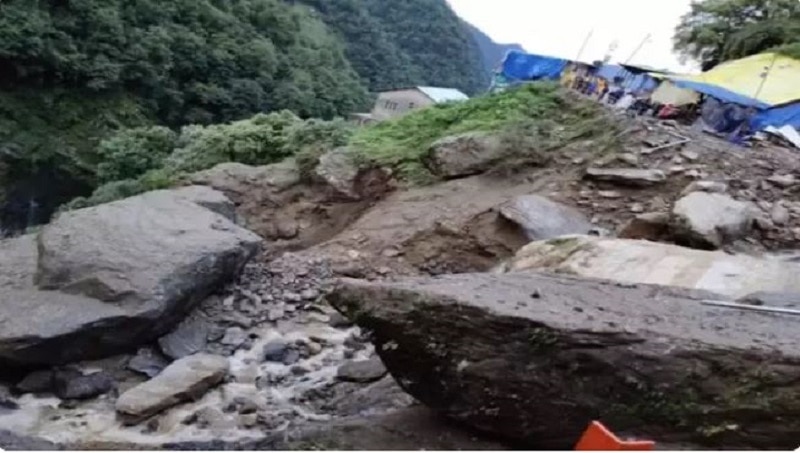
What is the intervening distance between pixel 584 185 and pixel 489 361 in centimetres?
373

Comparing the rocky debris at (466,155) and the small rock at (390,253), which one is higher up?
the rocky debris at (466,155)

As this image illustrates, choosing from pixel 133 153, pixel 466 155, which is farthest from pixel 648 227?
pixel 133 153

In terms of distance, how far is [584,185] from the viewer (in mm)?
6547

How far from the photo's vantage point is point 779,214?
19.2 feet

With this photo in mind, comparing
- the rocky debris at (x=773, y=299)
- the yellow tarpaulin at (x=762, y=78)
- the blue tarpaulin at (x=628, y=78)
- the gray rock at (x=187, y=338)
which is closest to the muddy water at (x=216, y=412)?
the gray rock at (x=187, y=338)

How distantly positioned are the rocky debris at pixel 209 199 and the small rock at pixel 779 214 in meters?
4.10

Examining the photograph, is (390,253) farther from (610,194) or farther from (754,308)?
(754,308)

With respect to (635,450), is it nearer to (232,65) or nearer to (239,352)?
(239,352)

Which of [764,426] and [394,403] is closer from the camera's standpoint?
[764,426]

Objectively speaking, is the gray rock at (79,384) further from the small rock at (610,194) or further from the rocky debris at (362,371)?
the small rock at (610,194)

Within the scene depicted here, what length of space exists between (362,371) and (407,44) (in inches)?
944

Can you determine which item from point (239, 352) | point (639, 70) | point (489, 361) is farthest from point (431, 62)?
point (489, 361)

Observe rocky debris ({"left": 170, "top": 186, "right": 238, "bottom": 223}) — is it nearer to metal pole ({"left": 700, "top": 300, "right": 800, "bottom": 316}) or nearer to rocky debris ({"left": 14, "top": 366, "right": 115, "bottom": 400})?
rocky debris ({"left": 14, "top": 366, "right": 115, "bottom": 400})

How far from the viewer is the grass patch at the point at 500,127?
712cm
